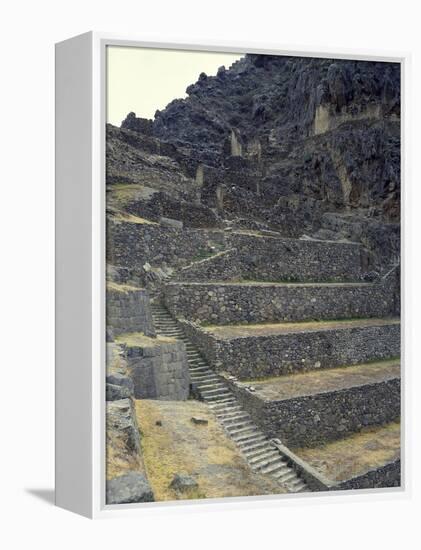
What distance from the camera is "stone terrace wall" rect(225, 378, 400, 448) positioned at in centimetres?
1205

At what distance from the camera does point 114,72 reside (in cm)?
1073

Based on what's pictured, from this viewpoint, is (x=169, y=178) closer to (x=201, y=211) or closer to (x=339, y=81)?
(x=201, y=211)

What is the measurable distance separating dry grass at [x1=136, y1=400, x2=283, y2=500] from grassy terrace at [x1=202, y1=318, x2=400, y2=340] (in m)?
1.58

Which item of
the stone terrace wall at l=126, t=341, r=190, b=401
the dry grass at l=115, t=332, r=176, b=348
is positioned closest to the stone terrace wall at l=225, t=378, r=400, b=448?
the stone terrace wall at l=126, t=341, r=190, b=401

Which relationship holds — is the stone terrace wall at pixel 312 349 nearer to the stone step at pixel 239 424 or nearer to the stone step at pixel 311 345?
the stone step at pixel 311 345

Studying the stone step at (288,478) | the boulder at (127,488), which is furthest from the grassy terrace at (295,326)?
the boulder at (127,488)

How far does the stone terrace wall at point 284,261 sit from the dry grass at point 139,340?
1.42 meters

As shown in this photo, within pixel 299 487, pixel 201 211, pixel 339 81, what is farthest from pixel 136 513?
pixel 339 81

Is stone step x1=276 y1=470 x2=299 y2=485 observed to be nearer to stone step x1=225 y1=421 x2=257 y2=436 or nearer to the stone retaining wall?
stone step x1=225 y1=421 x2=257 y2=436

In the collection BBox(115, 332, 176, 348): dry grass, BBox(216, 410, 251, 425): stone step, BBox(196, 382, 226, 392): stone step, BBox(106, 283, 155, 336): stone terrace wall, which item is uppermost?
BBox(106, 283, 155, 336): stone terrace wall

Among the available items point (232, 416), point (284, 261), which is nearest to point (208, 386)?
point (232, 416)

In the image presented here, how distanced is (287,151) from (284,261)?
199cm

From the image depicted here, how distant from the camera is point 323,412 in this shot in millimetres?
12555

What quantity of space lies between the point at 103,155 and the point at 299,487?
5.91 metres
